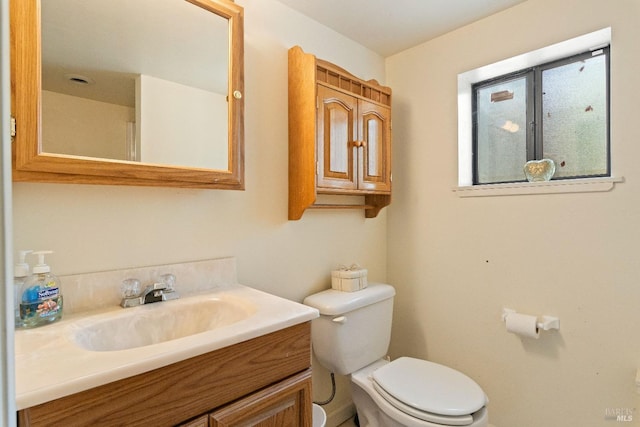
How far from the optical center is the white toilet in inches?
45.4

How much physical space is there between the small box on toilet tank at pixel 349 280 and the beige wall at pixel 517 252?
481mm

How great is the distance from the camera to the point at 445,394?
122 centimetres

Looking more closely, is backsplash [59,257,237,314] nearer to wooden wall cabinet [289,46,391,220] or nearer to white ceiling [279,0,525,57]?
wooden wall cabinet [289,46,391,220]

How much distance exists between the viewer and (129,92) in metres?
1.00

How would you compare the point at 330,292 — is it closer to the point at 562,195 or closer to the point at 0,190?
the point at 562,195

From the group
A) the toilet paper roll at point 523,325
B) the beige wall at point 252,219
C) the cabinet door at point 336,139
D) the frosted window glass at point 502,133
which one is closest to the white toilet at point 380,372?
the beige wall at point 252,219

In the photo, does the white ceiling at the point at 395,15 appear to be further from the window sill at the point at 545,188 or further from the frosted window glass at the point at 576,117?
the window sill at the point at 545,188

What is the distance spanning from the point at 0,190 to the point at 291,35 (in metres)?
1.50

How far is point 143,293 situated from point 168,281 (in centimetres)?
9

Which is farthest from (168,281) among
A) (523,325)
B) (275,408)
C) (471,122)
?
(471,122)

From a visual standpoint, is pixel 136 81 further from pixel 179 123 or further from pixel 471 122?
pixel 471 122

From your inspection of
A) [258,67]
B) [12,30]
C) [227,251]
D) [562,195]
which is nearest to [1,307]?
[12,30]

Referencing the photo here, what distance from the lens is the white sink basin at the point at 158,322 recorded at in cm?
85

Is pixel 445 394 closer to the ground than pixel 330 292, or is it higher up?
closer to the ground
